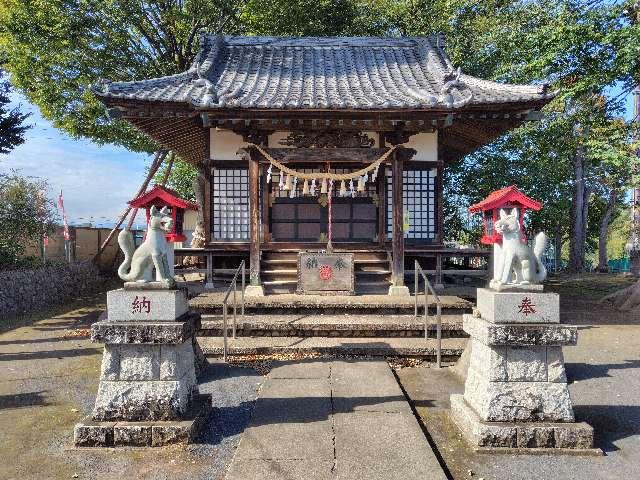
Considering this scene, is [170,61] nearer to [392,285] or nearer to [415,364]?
[392,285]

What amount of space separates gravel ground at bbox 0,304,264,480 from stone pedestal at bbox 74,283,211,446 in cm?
16

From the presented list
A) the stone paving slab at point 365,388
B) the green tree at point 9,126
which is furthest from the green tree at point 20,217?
the stone paving slab at point 365,388

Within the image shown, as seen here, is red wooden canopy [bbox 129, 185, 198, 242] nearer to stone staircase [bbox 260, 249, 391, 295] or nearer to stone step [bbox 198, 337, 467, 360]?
stone step [bbox 198, 337, 467, 360]

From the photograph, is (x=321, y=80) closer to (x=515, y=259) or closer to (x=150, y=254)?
(x=150, y=254)

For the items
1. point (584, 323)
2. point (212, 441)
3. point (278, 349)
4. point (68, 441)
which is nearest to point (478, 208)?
point (278, 349)

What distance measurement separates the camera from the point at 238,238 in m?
12.6

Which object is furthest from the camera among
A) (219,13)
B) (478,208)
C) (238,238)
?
(219,13)

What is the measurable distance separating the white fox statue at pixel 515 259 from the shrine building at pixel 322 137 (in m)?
5.61

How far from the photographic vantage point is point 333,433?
4.45 m

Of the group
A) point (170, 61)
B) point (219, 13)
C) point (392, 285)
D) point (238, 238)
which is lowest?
point (392, 285)

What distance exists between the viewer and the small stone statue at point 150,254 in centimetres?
464

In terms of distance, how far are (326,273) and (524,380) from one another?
20.4 feet

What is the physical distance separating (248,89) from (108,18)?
7442 mm

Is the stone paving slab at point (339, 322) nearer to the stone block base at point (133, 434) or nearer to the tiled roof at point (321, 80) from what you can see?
the stone block base at point (133, 434)
